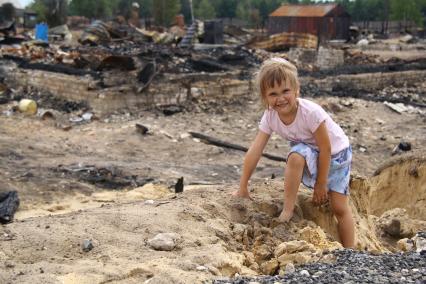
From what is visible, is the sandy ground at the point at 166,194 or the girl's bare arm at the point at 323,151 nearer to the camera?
Result: the sandy ground at the point at 166,194

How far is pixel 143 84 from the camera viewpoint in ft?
39.8

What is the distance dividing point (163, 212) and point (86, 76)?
953 cm

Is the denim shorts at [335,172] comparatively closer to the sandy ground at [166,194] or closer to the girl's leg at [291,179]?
the girl's leg at [291,179]

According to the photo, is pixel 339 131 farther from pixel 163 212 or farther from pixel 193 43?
pixel 193 43

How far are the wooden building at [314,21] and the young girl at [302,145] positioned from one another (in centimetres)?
3158

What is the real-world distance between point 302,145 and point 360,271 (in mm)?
1351

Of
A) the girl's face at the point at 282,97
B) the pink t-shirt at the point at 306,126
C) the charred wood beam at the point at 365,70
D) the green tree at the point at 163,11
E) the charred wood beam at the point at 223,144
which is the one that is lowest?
the charred wood beam at the point at 223,144

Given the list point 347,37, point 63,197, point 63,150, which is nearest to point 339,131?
point 63,197

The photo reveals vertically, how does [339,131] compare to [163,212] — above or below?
above

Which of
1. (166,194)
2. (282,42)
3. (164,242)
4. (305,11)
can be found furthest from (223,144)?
(305,11)

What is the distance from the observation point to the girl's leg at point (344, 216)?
165 inches

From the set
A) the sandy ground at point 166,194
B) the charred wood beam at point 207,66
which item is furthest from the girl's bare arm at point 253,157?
the charred wood beam at point 207,66

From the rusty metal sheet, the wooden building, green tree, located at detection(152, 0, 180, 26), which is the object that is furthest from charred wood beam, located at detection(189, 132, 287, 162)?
green tree, located at detection(152, 0, 180, 26)

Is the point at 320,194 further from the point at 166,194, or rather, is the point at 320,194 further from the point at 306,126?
the point at 166,194
